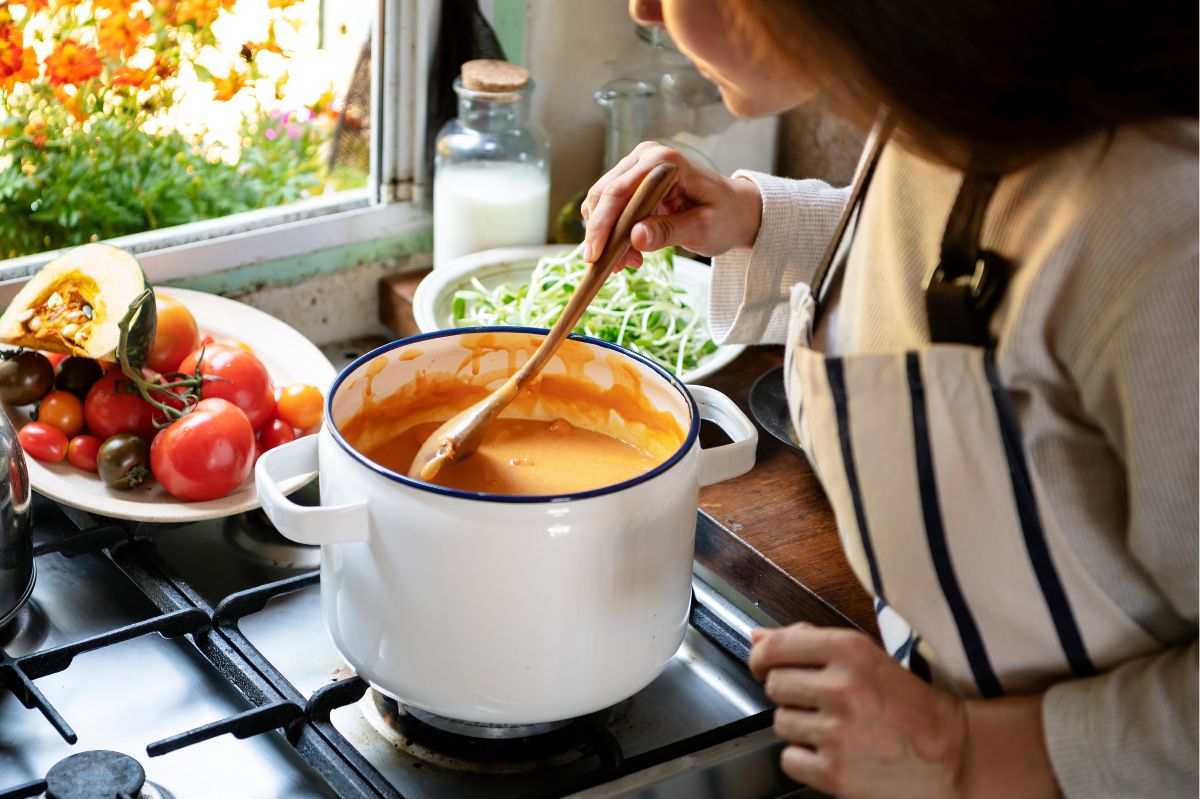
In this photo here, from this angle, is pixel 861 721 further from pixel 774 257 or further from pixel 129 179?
pixel 129 179

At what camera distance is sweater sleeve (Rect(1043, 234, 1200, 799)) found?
0.51m

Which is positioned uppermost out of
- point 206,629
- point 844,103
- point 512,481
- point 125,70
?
point 844,103

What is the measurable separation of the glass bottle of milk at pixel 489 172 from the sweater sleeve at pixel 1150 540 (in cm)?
79

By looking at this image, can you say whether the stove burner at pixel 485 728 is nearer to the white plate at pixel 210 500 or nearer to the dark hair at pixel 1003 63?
the white plate at pixel 210 500

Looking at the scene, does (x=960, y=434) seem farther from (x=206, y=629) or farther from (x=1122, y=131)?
(x=206, y=629)

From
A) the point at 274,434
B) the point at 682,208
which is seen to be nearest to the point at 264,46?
the point at 274,434

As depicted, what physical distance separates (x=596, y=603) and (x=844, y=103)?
0.95 ft

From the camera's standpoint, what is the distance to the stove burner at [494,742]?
0.79m

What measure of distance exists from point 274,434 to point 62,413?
0.51 feet

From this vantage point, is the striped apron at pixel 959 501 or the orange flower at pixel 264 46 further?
the orange flower at pixel 264 46

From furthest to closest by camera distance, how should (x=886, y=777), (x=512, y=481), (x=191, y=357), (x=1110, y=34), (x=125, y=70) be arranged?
(x=125, y=70) < (x=191, y=357) < (x=512, y=481) < (x=886, y=777) < (x=1110, y=34)

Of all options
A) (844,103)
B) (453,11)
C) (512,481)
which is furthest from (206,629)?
(453,11)

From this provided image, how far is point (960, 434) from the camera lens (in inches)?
22.8

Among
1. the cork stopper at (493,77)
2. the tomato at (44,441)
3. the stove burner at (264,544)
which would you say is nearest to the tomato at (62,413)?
the tomato at (44,441)
